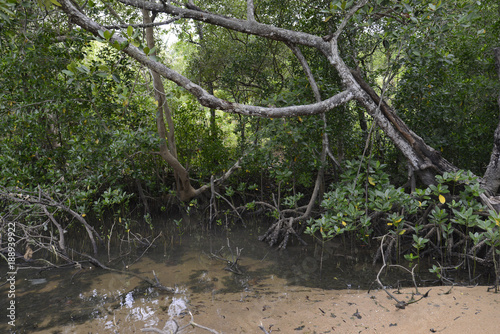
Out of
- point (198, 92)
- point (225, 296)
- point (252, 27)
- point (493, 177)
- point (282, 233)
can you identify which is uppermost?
point (252, 27)

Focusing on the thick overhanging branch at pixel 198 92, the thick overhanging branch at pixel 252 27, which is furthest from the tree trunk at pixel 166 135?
the thick overhanging branch at pixel 198 92

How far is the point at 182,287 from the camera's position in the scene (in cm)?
400

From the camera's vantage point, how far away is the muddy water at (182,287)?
3.16 meters

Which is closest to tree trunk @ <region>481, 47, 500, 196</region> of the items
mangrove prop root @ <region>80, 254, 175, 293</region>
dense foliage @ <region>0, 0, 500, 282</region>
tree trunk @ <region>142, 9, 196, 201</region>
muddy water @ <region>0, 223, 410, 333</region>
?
dense foliage @ <region>0, 0, 500, 282</region>

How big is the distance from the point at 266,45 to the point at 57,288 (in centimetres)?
558

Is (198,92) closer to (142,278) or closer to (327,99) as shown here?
(327,99)

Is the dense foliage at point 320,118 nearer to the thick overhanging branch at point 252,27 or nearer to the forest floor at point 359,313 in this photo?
the thick overhanging branch at point 252,27

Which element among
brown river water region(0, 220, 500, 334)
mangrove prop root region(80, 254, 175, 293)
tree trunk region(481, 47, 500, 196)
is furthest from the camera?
tree trunk region(481, 47, 500, 196)

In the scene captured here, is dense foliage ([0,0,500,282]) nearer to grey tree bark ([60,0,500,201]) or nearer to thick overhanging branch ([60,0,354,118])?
grey tree bark ([60,0,500,201])

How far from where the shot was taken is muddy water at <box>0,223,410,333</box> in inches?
125

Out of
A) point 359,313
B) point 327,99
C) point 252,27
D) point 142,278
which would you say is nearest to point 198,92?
point 327,99

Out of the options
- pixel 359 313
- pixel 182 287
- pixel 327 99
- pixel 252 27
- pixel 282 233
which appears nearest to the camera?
Answer: pixel 359 313

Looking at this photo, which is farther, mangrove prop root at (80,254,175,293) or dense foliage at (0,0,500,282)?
dense foliage at (0,0,500,282)

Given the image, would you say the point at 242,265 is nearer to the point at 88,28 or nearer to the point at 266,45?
the point at 88,28
